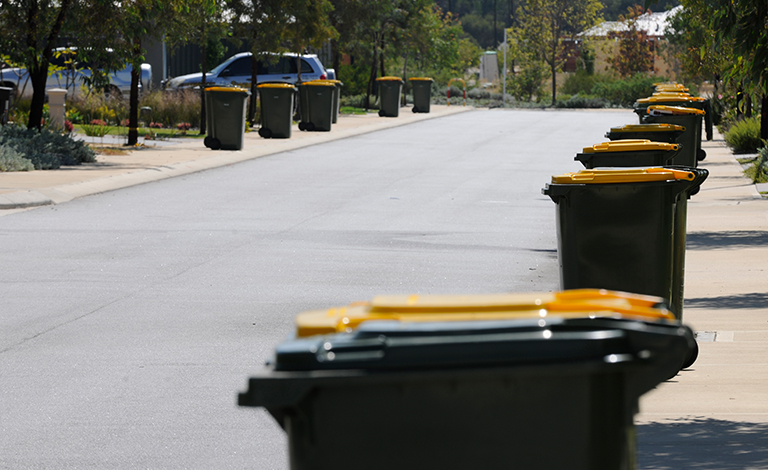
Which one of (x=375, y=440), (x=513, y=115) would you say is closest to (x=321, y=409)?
(x=375, y=440)

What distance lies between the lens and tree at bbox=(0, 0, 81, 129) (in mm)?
20000

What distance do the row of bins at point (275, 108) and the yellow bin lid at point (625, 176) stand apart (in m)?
17.6

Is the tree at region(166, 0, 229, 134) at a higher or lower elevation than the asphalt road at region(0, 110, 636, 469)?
higher

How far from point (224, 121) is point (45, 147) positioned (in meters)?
4.69

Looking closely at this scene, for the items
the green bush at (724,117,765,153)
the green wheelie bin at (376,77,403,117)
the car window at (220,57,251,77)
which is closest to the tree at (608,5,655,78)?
the green wheelie bin at (376,77,403,117)

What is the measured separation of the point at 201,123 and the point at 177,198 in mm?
12450

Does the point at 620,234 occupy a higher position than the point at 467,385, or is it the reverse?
the point at 467,385

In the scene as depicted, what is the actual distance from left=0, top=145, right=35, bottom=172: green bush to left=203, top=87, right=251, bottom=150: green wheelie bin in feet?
18.5

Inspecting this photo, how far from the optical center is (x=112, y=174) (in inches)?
715

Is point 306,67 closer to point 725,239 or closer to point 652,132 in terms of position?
point 652,132

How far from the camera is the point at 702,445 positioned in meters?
5.10

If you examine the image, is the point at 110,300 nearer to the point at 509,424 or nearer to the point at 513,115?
the point at 509,424

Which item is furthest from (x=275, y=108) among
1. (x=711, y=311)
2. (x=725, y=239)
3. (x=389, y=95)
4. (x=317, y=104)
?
(x=711, y=311)

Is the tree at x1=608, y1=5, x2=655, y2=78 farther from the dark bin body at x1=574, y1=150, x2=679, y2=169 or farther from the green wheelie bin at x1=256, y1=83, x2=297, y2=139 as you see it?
the dark bin body at x1=574, y1=150, x2=679, y2=169
